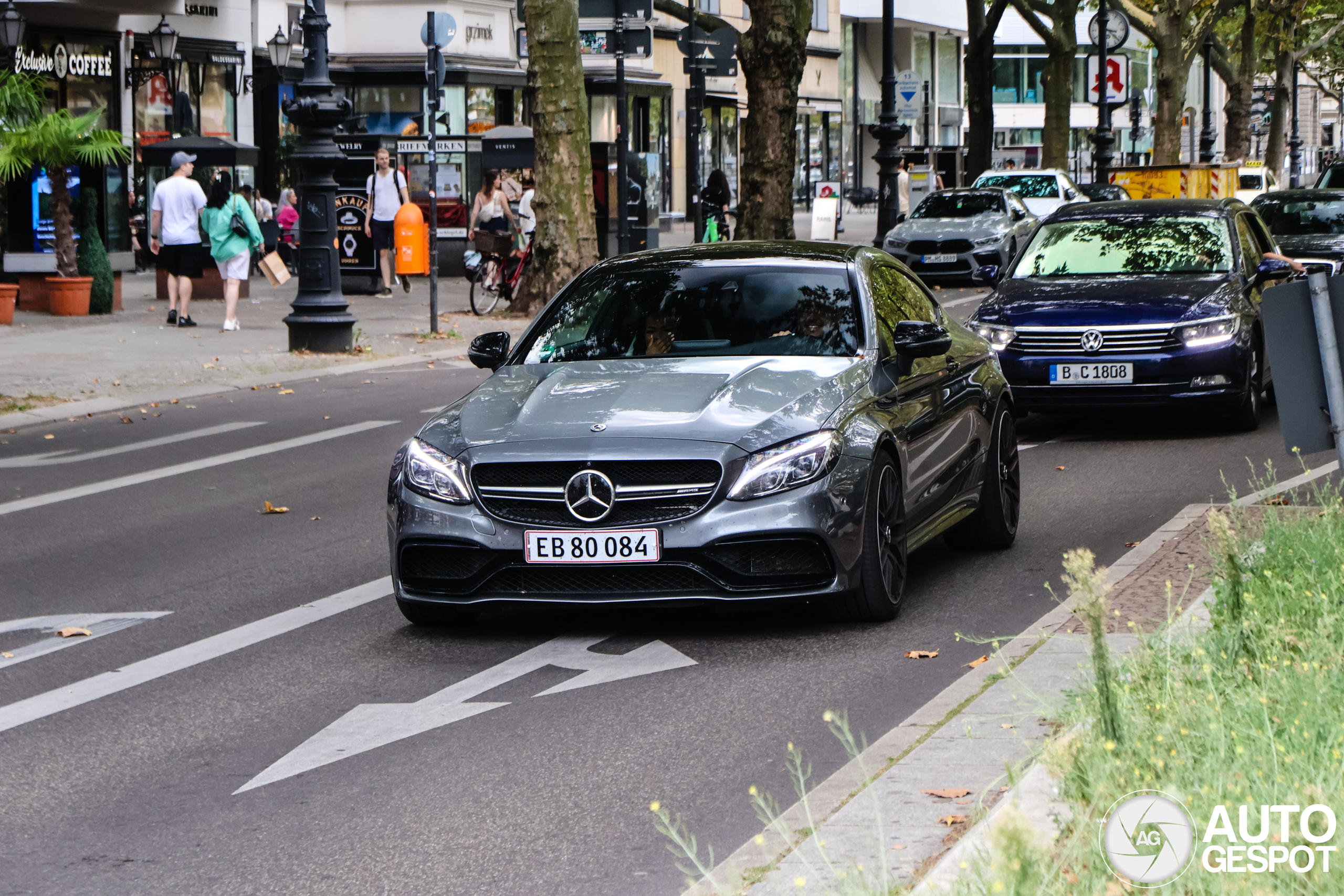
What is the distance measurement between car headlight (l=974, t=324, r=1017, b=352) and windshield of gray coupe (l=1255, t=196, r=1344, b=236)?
860 centimetres

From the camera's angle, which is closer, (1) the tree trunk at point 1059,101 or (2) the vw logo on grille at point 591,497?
(2) the vw logo on grille at point 591,497

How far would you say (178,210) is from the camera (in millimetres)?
23000

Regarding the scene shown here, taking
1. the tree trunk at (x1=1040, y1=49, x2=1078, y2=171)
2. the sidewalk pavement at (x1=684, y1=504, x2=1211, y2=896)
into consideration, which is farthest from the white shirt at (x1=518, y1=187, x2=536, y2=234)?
the sidewalk pavement at (x1=684, y1=504, x2=1211, y2=896)

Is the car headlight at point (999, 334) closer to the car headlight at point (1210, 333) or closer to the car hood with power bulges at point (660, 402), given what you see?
the car headlight at point (1210, 333)

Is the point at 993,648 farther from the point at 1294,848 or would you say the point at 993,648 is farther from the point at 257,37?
the point at 257,37

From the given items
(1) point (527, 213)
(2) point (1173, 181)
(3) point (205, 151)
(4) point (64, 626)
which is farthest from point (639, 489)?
(2) point (1173, 181)

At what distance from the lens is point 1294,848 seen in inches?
150

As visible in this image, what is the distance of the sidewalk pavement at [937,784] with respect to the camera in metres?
4.32

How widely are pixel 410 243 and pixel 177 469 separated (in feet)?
53.8

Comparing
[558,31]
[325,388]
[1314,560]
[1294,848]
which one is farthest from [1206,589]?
[558,31]

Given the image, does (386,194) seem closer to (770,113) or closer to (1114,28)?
(770,113)

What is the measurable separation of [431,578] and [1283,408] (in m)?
3.12

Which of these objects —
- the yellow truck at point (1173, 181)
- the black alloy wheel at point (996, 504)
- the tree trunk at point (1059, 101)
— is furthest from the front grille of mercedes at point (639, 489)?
the tree trunk at point (1059, 101)

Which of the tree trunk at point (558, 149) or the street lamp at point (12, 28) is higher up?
the street lamp at point (12, 28)
